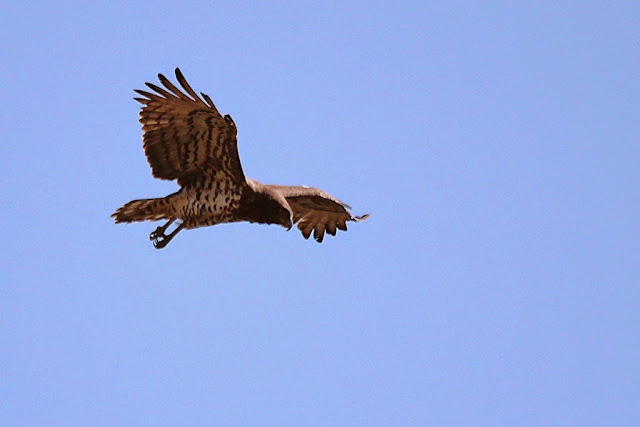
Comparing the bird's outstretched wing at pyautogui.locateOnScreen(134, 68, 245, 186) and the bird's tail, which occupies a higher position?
the bird's outstretched wing at pyautogui.locateOnScreen(134, 68, 245, 186)

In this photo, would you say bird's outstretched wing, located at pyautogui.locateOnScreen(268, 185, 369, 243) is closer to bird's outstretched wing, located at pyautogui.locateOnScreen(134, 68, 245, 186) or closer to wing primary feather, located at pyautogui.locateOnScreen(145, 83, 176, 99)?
bird's outstretched wing, located at pyautogui.locateOnScreen(134, 68, 245, 186)

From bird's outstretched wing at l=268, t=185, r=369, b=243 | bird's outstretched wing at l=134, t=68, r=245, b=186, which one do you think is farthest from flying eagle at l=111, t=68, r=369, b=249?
bird's outstretched wing at l=268, t=185, r=369, b=243

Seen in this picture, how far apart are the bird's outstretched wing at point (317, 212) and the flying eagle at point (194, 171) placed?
2.62 feet

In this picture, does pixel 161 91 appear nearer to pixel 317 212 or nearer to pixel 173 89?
pixel 173 89

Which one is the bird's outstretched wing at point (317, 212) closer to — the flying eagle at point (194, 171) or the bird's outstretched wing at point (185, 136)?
the flying eagle at point (194, 171)

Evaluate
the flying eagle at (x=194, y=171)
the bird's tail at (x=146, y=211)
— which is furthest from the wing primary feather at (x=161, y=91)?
the bird's tail at (x=146, y=211)

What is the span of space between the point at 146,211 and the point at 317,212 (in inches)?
114

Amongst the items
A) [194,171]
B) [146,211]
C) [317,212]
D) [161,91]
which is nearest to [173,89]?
[161,91]

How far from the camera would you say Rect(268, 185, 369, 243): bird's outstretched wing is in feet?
59.7

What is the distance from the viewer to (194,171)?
16.9 meters

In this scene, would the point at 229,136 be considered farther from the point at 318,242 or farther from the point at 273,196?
the point at 318,242

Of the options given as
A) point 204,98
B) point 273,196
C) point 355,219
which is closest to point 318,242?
point 355,219

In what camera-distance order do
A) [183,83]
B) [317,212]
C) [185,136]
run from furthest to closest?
[317,212] < [185,136] < [183,83]

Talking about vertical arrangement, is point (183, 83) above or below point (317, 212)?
below
